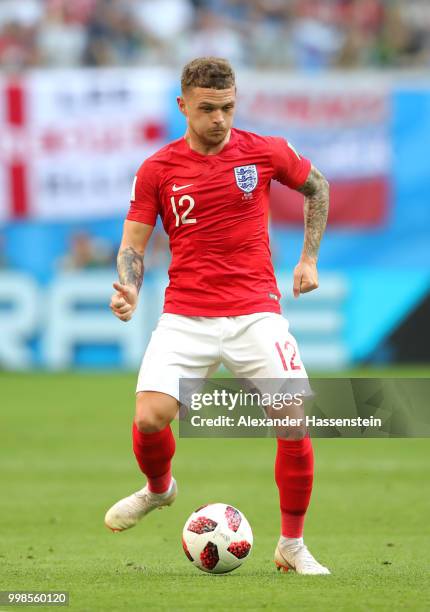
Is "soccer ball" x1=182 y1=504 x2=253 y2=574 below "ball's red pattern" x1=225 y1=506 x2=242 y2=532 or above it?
below

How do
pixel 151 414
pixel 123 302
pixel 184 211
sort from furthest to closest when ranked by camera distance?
pixel 184 211 < pixel 151 414 < pixel 123 302

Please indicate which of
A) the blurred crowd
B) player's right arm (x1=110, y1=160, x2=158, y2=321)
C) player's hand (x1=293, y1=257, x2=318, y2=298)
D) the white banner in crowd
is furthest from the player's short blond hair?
the blurred crowd

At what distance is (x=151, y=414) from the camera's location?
6.43 m

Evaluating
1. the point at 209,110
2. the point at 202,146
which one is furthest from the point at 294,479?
the point at 209,110

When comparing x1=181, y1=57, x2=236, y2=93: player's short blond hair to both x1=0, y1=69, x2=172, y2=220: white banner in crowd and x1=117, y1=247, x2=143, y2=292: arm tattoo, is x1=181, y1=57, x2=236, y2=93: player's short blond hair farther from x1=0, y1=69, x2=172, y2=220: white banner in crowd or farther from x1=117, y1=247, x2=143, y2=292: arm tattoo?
x1=0, y1=69, x2=172, y2=220: white banner in crowd

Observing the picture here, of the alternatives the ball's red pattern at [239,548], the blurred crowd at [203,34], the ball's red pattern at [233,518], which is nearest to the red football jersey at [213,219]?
the ball's red pattern at [233,518]

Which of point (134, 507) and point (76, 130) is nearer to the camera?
point (134, 507)

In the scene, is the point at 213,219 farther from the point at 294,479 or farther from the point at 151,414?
the point at 294,479

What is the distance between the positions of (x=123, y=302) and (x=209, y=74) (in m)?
1.14

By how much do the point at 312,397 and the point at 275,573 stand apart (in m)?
0.86

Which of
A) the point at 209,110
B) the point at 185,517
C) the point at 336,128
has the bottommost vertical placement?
the point at 185,517

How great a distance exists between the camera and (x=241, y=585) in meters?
6.05

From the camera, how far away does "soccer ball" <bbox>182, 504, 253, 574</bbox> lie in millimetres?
6367

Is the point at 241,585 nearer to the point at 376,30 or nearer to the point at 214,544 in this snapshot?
the point at 214,544
